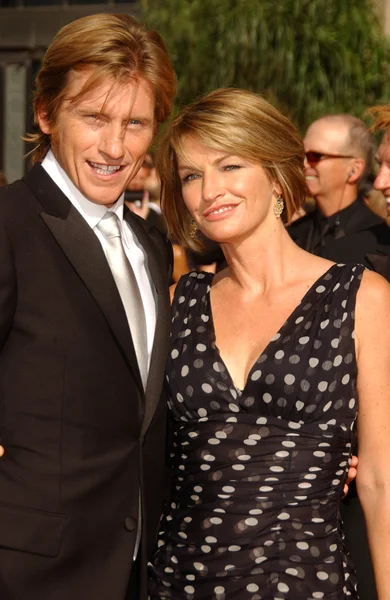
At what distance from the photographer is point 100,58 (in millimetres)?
3004

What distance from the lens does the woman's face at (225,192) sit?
10.3 ft

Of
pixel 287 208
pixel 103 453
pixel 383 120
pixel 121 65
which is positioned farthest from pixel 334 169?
pixel 103 453

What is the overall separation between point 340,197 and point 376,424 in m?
2.95

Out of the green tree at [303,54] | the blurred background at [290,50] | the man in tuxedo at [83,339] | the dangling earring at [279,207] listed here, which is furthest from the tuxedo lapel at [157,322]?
the green tree at [303,54]

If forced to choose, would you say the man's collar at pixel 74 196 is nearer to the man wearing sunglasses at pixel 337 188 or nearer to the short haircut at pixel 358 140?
the man wearing sunglasses at pixel 337 188

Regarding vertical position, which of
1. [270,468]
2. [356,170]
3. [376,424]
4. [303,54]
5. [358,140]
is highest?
[303,54]

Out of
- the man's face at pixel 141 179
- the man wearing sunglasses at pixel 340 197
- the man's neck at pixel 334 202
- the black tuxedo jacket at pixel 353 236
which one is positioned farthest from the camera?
the man's face at pixel 141 179

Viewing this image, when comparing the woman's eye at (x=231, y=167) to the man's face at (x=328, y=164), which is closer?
the woman's eye at (x=231, y=167)

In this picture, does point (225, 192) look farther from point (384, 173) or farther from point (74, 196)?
point (384, 173)

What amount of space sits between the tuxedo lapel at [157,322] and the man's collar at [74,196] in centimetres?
26

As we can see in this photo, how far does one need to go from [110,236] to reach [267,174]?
54cm

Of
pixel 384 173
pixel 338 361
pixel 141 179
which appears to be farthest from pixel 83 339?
pixel 141 179

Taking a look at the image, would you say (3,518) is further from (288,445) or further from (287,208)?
(287,208)

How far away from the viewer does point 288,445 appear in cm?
292
